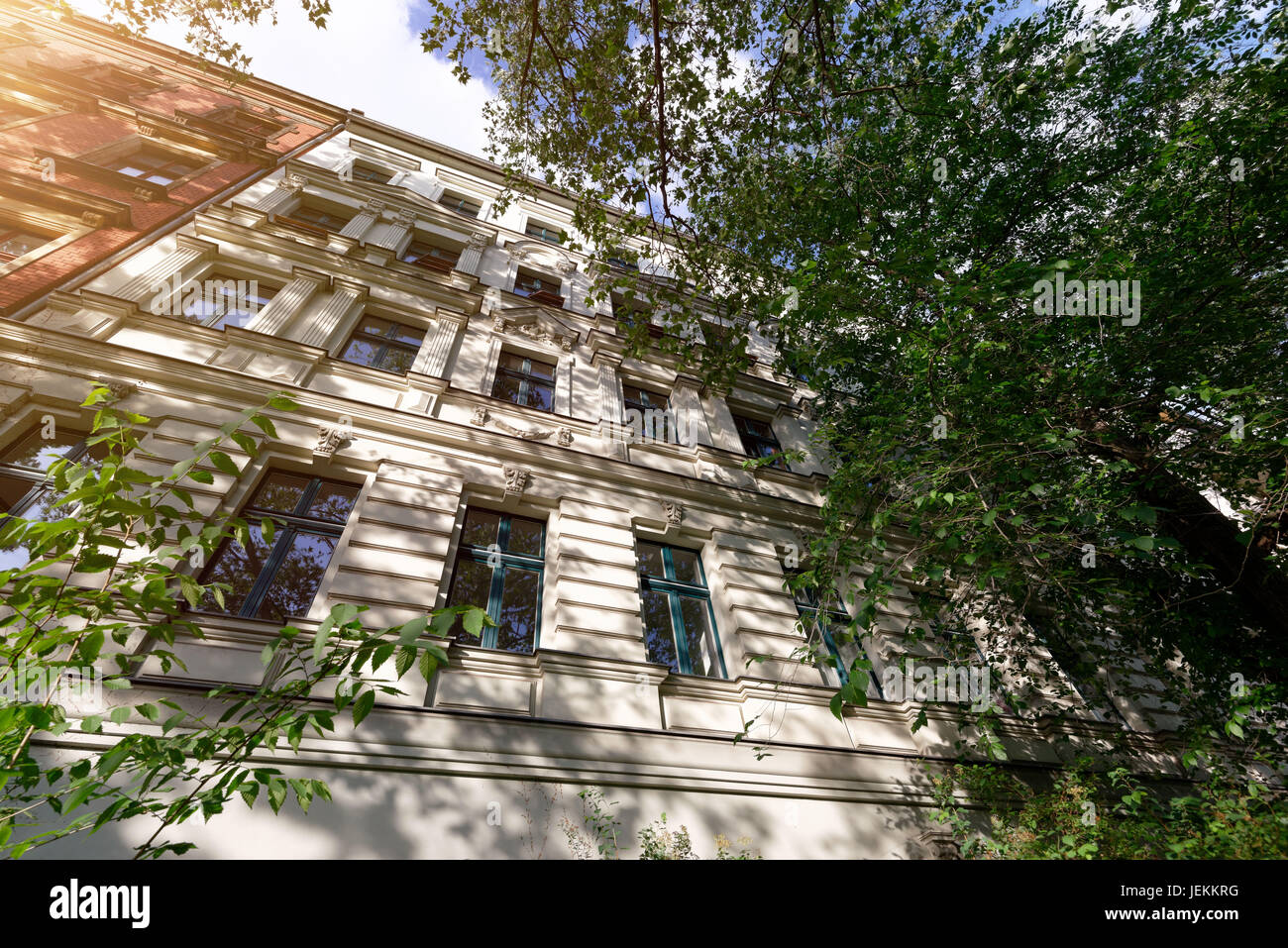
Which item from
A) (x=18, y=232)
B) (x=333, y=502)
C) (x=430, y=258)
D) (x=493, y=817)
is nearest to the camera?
(x=493, y=817)

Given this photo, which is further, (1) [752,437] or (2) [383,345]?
(1) [752,437]

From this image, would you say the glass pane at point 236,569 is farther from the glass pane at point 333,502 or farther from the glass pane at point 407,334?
the glass pane at point 407,334

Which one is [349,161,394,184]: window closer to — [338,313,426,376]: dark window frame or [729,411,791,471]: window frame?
[338,313,426,376]: dark window frame

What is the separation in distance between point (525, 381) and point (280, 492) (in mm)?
4872

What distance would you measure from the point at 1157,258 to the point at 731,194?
6.27 m

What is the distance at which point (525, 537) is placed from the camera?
7.55 meters

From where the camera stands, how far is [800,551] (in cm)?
861

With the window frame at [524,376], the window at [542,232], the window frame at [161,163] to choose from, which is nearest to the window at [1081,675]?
the window frame at [524,376]

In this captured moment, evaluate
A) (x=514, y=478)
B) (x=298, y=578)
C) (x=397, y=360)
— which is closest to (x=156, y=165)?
(x=397, y=360)

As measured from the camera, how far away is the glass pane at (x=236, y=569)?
5.61m

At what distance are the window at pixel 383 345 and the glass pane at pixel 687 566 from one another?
604 cm

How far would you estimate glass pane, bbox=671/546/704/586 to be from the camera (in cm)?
805

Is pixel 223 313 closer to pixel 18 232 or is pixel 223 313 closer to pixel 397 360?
pixel 397 360
